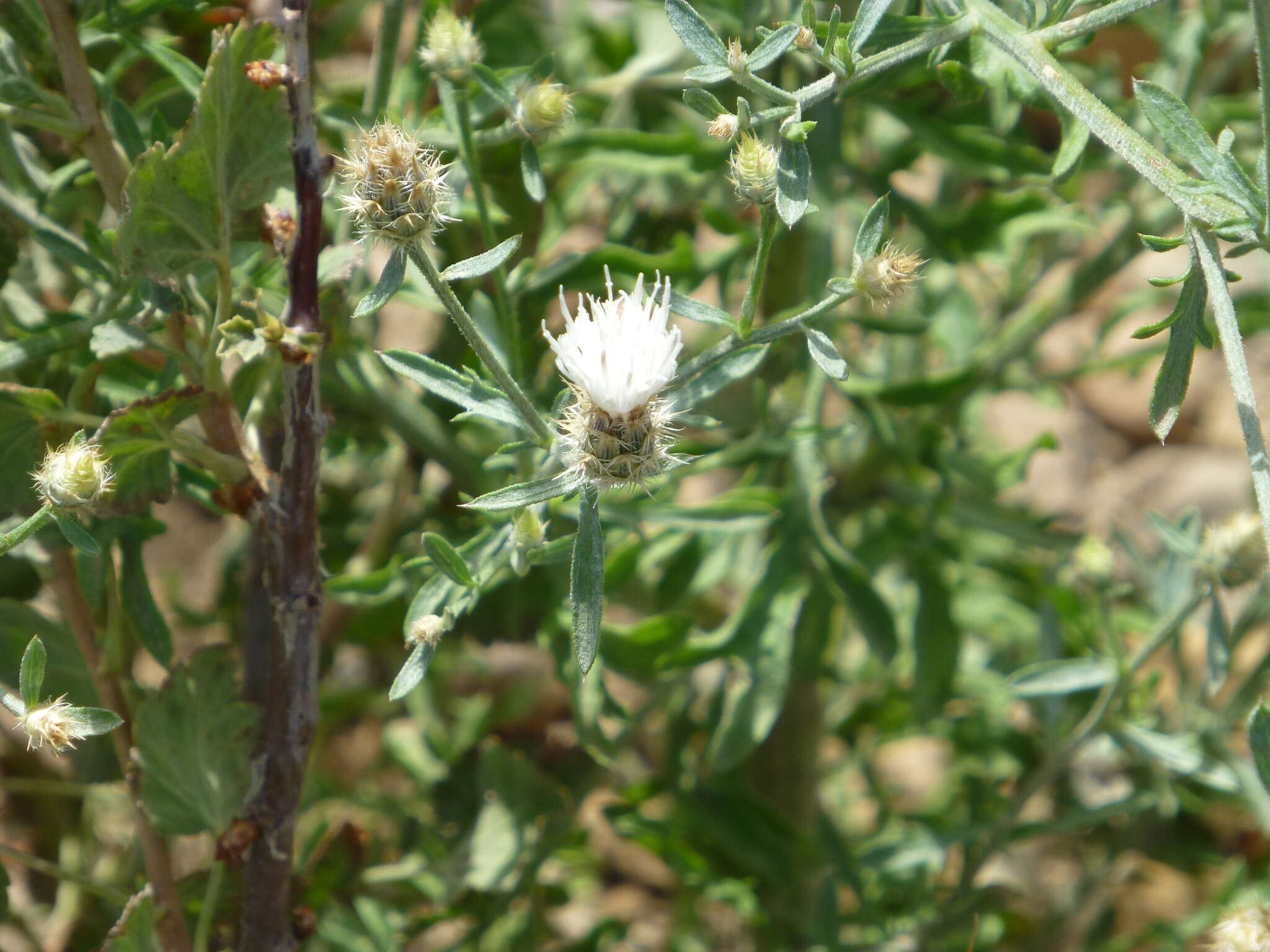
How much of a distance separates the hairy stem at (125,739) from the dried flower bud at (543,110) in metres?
0.77

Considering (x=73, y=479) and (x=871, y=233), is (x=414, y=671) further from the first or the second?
(x=871, y=233)

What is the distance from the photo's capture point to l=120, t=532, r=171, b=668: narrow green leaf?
4.49ft

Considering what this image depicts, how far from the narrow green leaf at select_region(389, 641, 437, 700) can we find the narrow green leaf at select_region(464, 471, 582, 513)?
0.49ft

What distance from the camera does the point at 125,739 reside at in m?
1.44

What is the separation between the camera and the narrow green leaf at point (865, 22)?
1.13 m

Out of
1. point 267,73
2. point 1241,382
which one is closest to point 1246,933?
point 1241,382

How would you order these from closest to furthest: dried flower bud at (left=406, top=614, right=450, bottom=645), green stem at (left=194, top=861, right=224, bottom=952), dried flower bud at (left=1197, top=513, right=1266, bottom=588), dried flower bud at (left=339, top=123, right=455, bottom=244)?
1. dried flower bud at (left=339, top=123, right=455, bottom=244)
2. dried flower bud at (left=406, top=614, right=450, bottom=645)
3. green stem at (left=194, top=861, right=224, bottom=952)
4. dried flower bud at (left=1197, top=513, right=1266, bottom=588)

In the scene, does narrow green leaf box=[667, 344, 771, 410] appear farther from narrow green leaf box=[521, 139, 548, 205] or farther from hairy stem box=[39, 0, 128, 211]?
hairy stem box=[39, 0, 128, 211]

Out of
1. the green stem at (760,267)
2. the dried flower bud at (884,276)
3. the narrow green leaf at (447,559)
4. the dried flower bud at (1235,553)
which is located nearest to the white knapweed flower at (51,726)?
the narrow green leaf at (447,559)

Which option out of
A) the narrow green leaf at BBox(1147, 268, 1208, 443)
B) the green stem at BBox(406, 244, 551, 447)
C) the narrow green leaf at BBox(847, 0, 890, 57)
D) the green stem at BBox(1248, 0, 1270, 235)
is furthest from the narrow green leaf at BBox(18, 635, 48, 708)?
the green stem at BBox(1248, 0, 1270, 235)

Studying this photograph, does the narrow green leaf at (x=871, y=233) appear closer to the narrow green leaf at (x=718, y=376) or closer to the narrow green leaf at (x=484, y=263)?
the narrow green leaf at (x=718, y=376)

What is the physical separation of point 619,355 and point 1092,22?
594 millimetres

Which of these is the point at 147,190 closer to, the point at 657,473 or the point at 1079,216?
the point at 657,473

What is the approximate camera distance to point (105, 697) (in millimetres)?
1409
